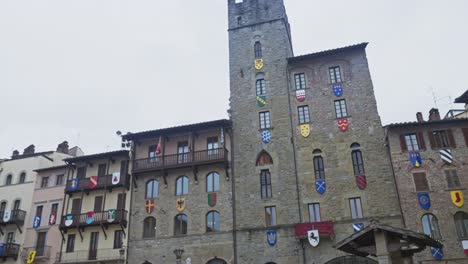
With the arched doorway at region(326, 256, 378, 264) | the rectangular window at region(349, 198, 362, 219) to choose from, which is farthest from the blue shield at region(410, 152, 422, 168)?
the arched doorway at region(326, 256, 378, 264)

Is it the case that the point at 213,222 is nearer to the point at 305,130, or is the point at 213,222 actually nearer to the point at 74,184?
the point at 305,130

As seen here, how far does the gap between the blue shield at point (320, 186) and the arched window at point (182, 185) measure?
10343 mm

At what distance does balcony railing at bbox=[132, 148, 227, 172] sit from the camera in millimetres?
31562

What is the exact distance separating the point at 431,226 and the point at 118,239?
23.1m

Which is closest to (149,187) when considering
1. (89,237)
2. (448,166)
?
(89,237)

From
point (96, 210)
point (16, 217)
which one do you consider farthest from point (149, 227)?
point (16, 217)

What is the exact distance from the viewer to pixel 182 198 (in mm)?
31906

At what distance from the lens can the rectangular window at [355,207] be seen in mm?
27844

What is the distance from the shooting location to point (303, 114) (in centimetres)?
3195

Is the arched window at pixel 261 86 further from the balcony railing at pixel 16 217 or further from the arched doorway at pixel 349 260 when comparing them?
the balcony railing at pixel 16 217

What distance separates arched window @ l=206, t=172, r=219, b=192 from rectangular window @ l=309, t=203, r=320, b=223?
24.3 ft

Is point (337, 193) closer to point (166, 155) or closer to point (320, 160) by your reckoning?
point (320, 160)

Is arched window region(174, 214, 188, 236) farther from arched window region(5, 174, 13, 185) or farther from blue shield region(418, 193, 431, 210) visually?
arched window region(5, 174, 13, 185)

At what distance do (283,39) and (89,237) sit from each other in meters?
23.5
